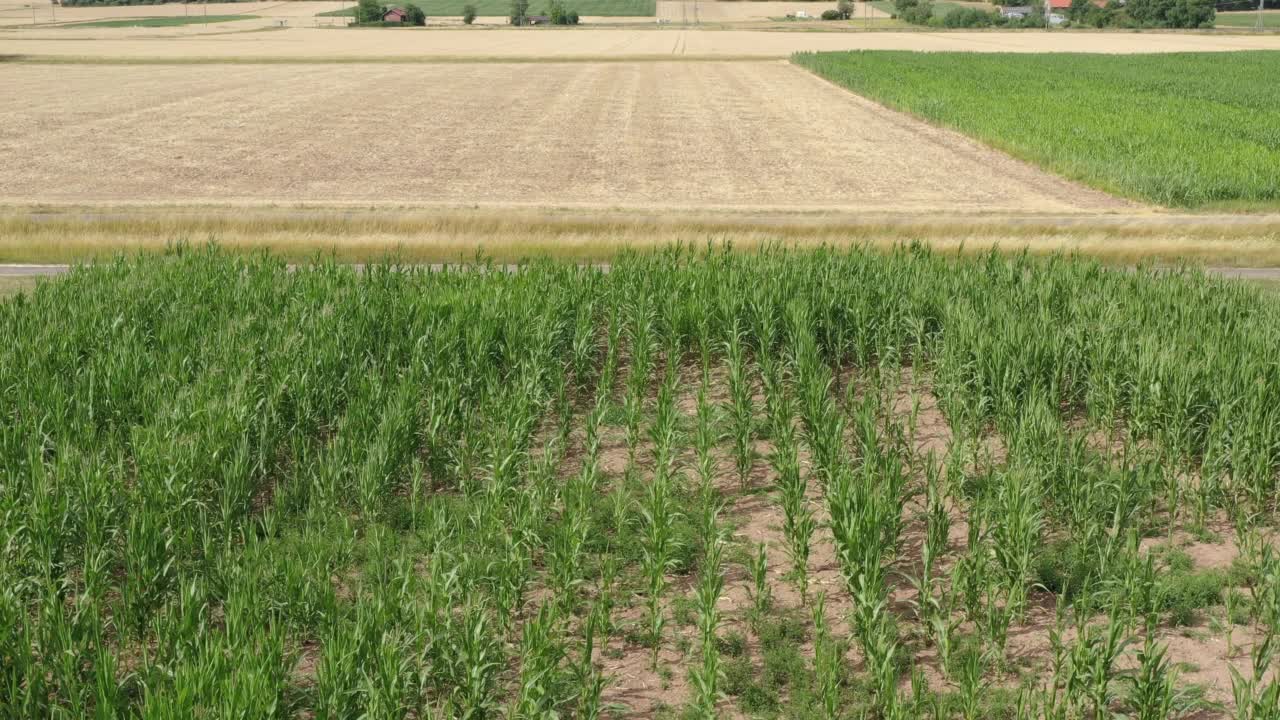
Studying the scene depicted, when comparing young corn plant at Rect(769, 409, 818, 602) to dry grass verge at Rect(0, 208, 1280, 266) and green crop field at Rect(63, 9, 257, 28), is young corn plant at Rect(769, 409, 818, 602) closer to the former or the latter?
dry grass verge at Rect(0, 208, 1280, 266)

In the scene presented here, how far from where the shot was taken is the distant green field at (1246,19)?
121 metres

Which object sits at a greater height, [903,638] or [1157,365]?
[1157,365]

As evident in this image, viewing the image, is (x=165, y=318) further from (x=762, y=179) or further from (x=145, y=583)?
(x=762, y=179)

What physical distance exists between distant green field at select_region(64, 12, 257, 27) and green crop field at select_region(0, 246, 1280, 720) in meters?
115

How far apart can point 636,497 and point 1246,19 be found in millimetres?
139028

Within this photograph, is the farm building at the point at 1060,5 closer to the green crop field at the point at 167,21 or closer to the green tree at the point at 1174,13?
the green tree at the point at 1174,13

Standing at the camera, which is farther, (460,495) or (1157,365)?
(1157,365)

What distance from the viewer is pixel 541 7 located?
518ft

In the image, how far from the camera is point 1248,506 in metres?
9.12

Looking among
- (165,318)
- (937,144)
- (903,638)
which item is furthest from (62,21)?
(903,638)

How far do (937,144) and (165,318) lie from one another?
→ 2750cm

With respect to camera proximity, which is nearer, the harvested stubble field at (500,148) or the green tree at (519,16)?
the harvested stubble field at (500,148)

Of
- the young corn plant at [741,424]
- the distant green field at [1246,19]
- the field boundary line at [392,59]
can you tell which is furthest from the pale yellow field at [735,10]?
the young corn plant at [741,424]

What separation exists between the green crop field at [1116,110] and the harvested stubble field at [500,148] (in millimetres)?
1120
